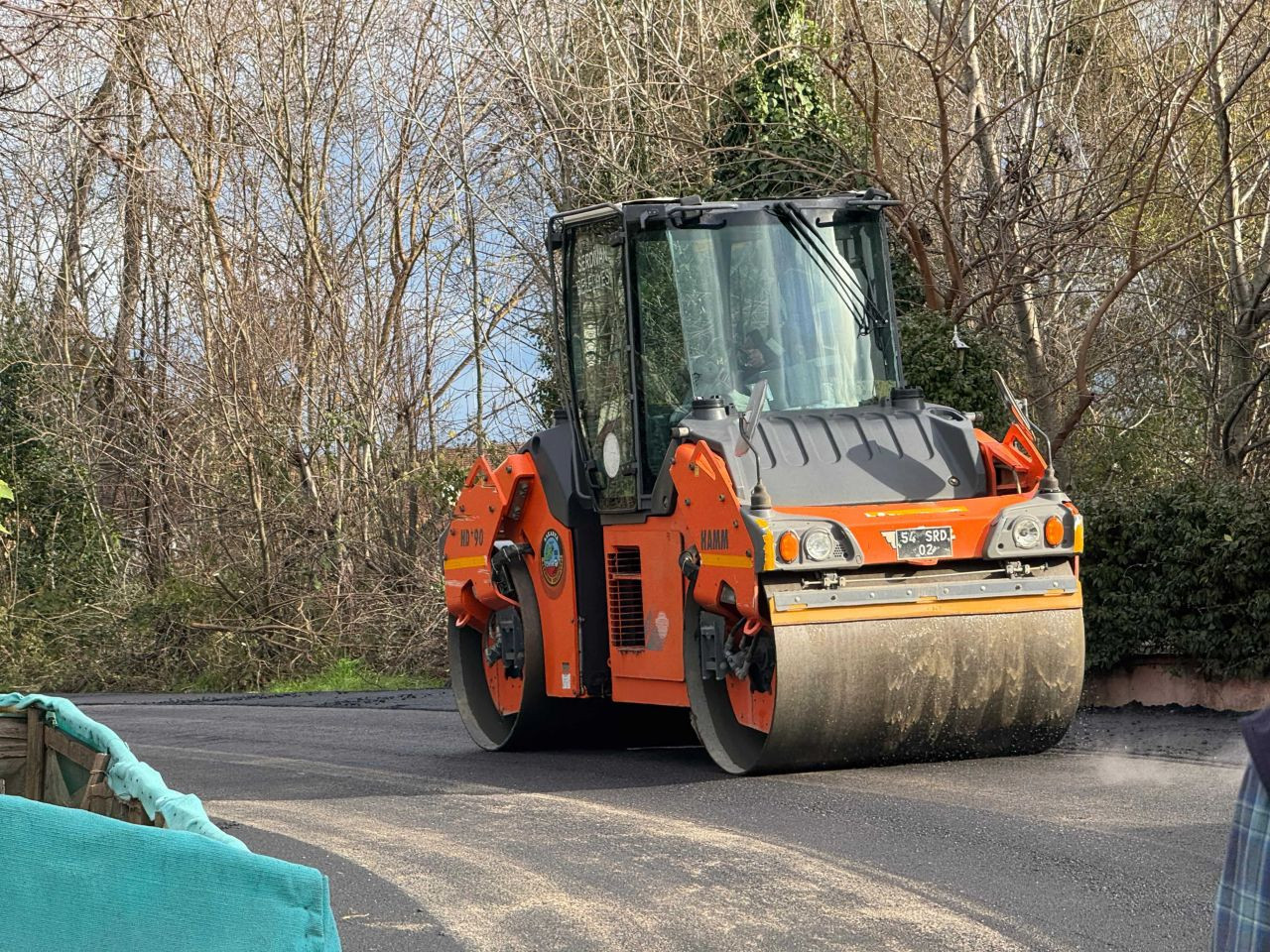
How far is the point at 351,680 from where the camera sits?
19422 mm

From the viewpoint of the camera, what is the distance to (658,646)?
9.60 meters

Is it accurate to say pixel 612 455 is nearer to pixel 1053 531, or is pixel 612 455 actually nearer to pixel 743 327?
pixel 743 327

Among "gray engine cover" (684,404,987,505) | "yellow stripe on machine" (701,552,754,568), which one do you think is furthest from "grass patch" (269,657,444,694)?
"yellow stripe on machine" (701,552,754,568)

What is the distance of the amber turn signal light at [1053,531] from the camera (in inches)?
349

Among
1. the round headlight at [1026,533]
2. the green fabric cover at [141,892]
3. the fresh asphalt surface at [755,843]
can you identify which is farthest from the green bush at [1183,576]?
the green fabric cover at [141,892]

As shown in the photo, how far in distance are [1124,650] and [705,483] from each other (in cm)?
382

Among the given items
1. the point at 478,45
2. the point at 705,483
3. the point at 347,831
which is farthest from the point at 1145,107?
the point at 478,45

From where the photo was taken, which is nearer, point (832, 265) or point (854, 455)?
point (854, 455)

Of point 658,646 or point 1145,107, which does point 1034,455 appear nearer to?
point 658,646

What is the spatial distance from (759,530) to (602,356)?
232cm

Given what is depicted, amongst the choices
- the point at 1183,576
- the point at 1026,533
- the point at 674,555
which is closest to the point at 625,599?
the point at 674,555

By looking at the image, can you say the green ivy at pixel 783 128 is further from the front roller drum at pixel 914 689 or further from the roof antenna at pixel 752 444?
the front roller drum at pixel 914 689

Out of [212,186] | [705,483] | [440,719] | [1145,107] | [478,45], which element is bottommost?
[440,719]

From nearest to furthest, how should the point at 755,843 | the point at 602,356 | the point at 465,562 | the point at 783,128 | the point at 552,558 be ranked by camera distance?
the point at 755,843 < the point at 602,356 < the point at 552,558 < the point at 465,562 < the point at 783,128
